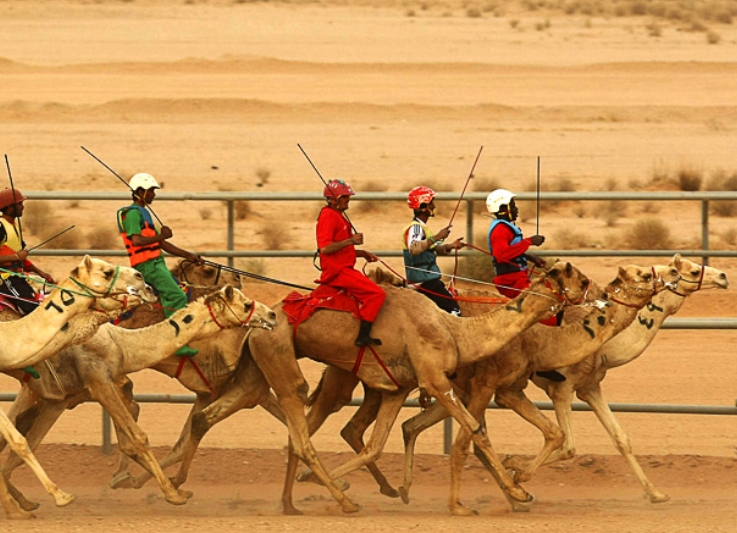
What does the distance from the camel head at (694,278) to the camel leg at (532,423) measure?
1388 mm

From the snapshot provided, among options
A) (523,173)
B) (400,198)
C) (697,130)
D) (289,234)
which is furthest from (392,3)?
(400,198)

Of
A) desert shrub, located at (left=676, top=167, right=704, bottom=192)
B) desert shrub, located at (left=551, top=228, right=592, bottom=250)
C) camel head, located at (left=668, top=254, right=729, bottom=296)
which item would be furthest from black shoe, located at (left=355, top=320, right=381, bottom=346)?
desert shrub, located at (left=676, top=167, right=704, bottom=192)

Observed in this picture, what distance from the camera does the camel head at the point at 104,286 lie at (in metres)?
11.3

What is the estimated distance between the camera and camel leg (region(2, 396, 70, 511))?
478 inches

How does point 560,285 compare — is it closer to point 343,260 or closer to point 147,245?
point 343,260

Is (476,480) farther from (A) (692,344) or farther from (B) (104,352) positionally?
(A) (692,344)

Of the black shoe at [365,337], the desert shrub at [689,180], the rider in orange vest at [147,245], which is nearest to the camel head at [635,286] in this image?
the black shoe at [365,337]

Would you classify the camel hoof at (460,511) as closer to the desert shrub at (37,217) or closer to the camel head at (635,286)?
the camel head at (635,286)

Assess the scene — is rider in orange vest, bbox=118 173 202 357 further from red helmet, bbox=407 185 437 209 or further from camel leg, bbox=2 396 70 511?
red helmet, bbox=407 185 437 209

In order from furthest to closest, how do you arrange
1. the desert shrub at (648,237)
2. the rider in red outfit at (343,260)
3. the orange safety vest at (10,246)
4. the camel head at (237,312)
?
the desert shrub at (648,237)
the orange safety vest at (10,246)
the rider in red outfit at (343,260)
the camel head at (237,312)

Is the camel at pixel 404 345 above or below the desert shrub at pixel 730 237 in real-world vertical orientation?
above

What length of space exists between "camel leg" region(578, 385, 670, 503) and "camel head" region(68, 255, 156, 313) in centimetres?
360

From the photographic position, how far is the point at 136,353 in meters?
11.9

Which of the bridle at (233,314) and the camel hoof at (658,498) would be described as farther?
the camel hoof at (658,498)
